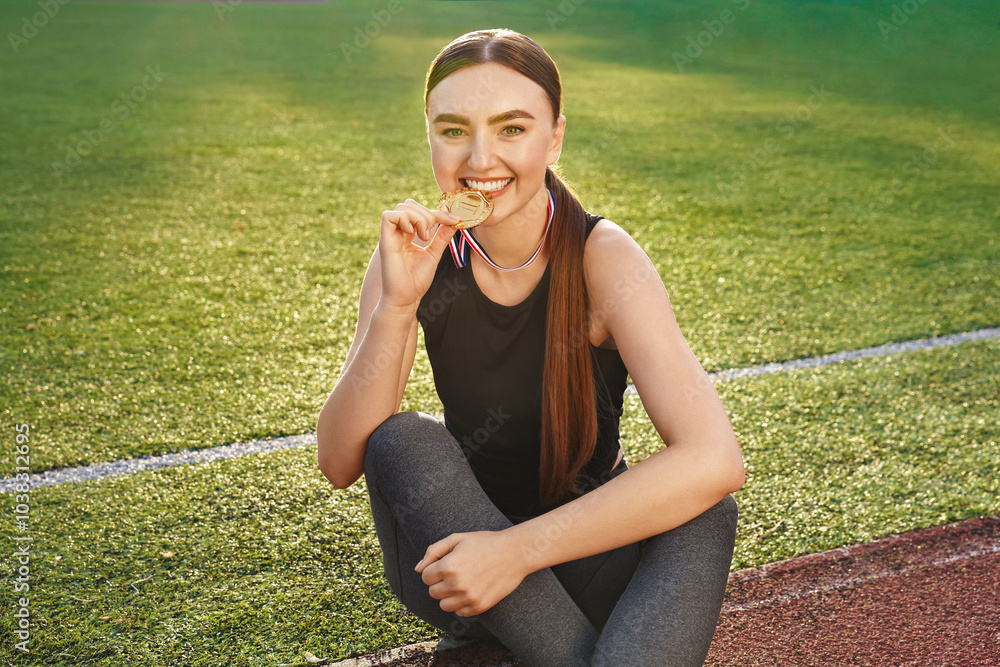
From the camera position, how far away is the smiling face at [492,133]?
1.86 meters

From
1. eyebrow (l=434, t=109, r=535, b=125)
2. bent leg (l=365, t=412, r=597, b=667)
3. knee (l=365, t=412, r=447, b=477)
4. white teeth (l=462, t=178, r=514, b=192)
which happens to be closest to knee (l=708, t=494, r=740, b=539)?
bent leg (l=365, t=412, r=597, b=667)

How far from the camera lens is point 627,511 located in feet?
5.42

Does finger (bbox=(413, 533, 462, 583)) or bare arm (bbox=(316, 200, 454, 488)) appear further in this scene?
bare arm (bbox=(316, 200, 454, 488))

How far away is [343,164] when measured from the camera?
7.10 m

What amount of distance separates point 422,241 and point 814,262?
11.8ft

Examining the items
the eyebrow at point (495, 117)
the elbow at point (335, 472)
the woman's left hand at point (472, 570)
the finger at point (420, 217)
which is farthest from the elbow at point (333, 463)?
the eyebrow at point (495, 117)

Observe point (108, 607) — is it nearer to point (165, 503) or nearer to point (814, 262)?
point (165, 503)

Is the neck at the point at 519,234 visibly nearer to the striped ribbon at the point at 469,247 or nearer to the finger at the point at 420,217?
the striped ribbon at the point at 469,247

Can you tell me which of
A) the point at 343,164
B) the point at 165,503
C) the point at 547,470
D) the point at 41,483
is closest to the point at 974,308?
the point at 547,470

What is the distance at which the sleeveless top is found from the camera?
2006 mm

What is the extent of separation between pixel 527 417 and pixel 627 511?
1.48ft

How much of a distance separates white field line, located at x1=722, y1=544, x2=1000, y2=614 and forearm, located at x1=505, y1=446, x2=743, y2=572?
745 millimetres

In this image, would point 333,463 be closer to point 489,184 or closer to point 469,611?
point 469,611

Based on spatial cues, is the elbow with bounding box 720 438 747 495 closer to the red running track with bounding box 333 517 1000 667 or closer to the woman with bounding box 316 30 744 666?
the woman with bounding box 316 30 744 666
